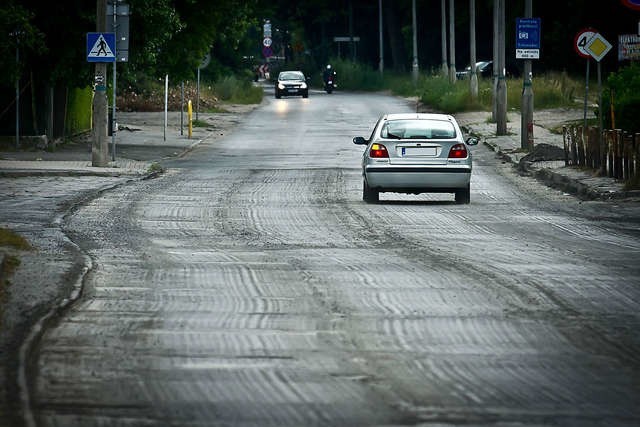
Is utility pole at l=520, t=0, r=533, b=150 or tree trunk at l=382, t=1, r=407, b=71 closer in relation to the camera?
utility pole at l=520, t=0, r=533, b=150

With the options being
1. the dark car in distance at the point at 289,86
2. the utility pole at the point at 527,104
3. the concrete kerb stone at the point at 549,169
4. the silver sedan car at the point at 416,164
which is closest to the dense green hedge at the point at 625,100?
the concrete kerb stone at the point at 549,169

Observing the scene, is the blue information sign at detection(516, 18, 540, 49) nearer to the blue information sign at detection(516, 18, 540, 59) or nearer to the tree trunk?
the blue information sign at detection(516, 18, 540, 59)

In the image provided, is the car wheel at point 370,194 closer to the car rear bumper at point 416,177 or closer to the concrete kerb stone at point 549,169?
the car rear bumper at point 416,177

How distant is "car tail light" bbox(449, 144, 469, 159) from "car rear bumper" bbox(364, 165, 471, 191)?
16cm

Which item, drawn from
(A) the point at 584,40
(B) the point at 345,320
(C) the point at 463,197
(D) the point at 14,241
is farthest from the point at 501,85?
(B) the point at 345,320

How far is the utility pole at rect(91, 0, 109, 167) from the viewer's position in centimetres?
3075

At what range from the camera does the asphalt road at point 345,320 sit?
25.4ft

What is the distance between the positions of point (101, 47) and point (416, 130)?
894 cm

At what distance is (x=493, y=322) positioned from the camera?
1063 cm

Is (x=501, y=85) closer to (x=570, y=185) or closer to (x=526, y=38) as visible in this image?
(x=526, y=38)

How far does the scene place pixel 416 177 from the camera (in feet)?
76.4

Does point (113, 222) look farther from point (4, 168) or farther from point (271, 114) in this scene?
point (271, 114)

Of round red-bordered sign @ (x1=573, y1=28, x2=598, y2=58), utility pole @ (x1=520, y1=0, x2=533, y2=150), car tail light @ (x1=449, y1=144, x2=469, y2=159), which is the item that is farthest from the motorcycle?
car tail light @ (x1=449, y1=144, x2=469, y2=159)

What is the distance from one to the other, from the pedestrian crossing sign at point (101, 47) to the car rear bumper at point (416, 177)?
28.9 ft
